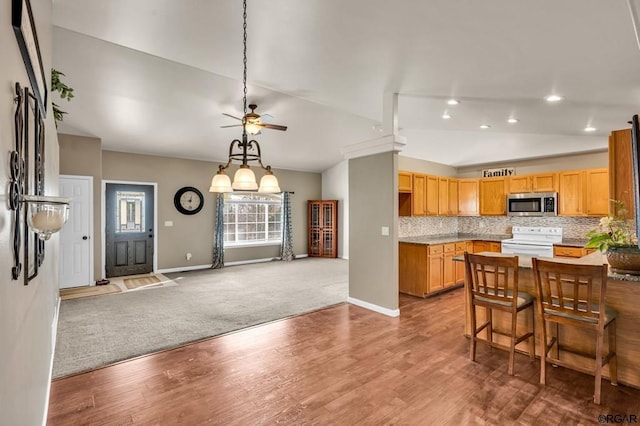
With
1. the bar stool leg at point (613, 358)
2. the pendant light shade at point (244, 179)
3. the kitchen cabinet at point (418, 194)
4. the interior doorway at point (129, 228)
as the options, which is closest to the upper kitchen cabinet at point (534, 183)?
the kitchen cabinet at point (418, 194)

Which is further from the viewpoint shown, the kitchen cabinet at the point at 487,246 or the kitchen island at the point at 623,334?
the kitchen cabinet at the point at 487,246

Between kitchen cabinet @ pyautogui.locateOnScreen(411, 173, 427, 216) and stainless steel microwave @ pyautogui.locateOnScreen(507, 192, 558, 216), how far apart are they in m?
1.79

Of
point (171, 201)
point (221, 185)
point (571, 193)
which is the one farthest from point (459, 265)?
point (171, 201)

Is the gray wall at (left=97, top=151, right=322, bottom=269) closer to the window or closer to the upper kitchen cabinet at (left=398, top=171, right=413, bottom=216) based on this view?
the window

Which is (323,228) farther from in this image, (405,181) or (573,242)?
(573,242)

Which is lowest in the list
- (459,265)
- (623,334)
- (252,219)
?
(623,334)

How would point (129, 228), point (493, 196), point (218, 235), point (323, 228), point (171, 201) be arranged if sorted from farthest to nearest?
point (323, 228) → point (218, 235) → point (171, 201) → point (129, 228) → point (493, 196)

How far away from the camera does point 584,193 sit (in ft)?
17.4

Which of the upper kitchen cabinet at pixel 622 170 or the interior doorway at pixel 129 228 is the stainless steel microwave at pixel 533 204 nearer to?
the upper kitchen cabinet at pixel 622 170

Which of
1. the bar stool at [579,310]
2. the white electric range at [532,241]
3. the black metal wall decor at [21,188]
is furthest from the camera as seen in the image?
the white electric range at [532,241]

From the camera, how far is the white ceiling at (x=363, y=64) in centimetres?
218

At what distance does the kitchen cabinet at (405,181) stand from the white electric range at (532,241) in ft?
6.90

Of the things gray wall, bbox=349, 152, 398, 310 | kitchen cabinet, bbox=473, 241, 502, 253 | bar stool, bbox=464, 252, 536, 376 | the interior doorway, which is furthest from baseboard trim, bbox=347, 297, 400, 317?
the interior doorway

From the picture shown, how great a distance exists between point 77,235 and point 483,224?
796 centimetres
